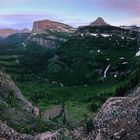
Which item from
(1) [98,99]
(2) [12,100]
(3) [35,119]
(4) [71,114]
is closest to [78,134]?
(3) [35,119]

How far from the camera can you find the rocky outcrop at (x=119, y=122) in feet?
158

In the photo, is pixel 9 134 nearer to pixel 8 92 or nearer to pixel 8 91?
pixel 8 92

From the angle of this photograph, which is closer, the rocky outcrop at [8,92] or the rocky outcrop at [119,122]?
the rocky outcrop at [119,122]

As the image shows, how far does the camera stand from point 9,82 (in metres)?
95.1

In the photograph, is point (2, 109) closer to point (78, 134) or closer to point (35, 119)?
point (35, 119)

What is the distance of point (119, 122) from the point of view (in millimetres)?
51344

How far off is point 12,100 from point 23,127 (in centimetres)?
1763

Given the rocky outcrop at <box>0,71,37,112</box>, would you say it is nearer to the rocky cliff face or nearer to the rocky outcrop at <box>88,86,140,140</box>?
the rocky cliff face

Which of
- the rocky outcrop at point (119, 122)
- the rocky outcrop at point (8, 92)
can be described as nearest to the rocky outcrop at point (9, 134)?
the rocky outcrop at point (119, 122)

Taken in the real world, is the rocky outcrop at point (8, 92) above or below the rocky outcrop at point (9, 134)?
below

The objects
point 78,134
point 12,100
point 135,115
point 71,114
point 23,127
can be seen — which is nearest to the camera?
point 135,115

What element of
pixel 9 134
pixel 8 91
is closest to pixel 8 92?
pixel 8 91

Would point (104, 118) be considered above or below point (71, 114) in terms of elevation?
above

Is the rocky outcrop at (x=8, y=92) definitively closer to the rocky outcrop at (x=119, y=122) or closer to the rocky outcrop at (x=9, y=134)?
the rocky outcrop at (x=9, y=134)
